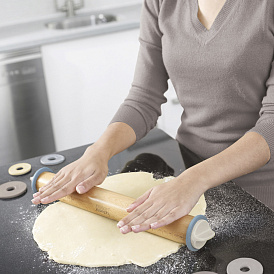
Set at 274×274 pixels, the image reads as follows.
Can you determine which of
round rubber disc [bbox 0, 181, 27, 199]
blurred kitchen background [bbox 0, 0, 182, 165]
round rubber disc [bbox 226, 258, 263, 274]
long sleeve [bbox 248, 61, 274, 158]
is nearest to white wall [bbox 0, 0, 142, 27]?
blurred kitchen background [bbox 0, 0, 182, 165]

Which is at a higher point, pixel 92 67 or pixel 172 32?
pixel 172 32

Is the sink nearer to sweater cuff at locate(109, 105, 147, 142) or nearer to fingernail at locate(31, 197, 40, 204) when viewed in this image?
sweater cuff at locate(109, 105, 147, 142)

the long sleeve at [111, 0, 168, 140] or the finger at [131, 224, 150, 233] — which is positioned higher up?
the long sleeve at [111, 0, 168, 140]

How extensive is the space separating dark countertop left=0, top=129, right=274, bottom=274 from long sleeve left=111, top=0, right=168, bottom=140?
0.55 ft

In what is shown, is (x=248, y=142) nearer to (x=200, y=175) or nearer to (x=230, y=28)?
(x=200, y=175)

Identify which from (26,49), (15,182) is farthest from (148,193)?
(26,49)

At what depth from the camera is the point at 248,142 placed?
110cm

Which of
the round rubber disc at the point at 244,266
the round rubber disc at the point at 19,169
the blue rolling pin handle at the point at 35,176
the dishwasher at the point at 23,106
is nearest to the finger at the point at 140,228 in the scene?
the round rubber disc at the point at 244,266

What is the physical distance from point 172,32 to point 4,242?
2.32 feet

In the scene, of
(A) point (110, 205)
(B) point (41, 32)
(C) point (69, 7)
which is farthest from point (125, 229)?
(C) point (69, 7)

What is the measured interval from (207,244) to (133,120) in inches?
19.9

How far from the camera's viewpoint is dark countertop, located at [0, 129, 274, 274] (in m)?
0.89

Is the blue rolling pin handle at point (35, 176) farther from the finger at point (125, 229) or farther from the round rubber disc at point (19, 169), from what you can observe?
the finger at point (125, 229)

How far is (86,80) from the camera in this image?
255cm
